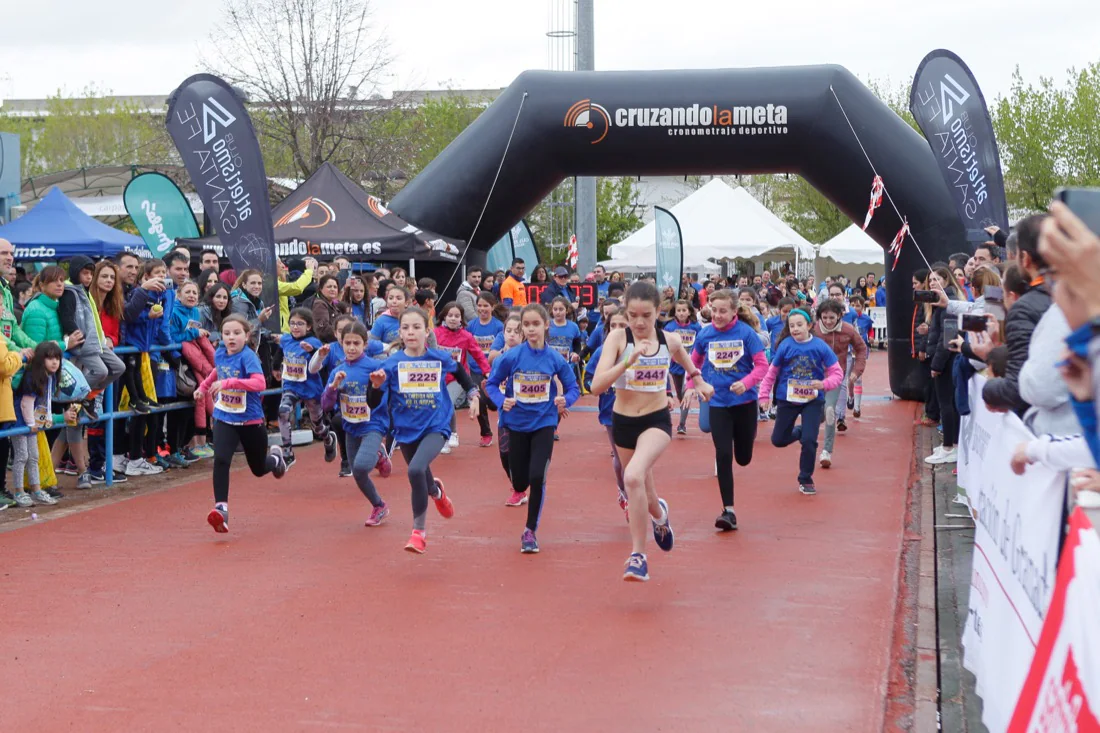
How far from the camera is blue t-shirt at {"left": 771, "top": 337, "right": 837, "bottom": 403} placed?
10984 millimetres

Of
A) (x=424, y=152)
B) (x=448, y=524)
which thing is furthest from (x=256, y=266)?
(x=424, y=152)

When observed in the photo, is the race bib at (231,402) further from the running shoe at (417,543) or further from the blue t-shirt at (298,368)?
the blue t-shirt at (298,368)

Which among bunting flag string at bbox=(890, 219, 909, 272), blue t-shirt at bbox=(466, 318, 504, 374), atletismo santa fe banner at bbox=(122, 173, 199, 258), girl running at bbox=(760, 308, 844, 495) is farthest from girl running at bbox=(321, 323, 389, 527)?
bunting flag string at bbox=(890, 219, 909, 272)

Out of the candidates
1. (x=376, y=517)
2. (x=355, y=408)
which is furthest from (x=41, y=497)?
(x=376, y=517)

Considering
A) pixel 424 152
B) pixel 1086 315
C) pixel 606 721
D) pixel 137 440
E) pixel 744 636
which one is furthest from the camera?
pixel 424 152

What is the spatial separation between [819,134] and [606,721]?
13.2m

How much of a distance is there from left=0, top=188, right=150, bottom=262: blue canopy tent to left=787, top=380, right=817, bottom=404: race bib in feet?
37.4

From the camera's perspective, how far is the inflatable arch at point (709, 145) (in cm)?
1672

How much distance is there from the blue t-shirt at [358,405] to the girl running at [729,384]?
263cm

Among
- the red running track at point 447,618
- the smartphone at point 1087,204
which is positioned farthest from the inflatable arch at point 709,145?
the smartphone at point 1087,204

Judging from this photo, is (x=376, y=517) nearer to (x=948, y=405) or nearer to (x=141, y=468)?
(x=141, y=468)

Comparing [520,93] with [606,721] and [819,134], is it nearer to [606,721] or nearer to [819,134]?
[819,134]

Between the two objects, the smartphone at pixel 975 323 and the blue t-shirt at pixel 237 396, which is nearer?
the smartphone at pixel 975 323

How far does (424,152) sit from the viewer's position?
5347 centimetres
